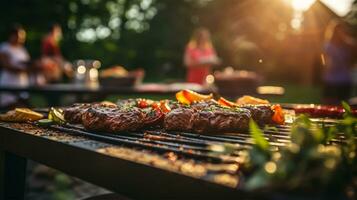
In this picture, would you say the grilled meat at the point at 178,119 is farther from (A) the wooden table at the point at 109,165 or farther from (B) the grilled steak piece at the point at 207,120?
(A) the wooden table at the point at 109,165

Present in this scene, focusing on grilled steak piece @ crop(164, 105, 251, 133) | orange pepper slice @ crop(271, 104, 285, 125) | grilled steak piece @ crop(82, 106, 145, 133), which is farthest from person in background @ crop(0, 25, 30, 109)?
grilled steak piece @ crop(164, 105, 251, 133)

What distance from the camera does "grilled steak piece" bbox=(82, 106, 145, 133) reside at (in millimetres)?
2670

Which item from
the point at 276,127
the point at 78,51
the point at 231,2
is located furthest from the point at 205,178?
the point at 231,2

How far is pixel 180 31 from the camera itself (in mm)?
36188

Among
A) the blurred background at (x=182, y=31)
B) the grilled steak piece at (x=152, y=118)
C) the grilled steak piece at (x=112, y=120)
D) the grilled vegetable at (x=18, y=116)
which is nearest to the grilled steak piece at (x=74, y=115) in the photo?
the grilled vegetable at (x=18, y=116)

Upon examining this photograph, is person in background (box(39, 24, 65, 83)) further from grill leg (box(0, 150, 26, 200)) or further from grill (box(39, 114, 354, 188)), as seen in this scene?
grill (box(39, 114, 354, 188))

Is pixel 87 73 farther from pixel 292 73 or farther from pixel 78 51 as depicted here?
pixel 292 73

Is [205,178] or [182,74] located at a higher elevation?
[182,74]

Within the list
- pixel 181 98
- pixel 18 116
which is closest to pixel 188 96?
pixel 181 98

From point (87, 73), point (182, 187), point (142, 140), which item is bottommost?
point (182, 187)

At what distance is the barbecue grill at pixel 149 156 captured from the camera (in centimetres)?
165

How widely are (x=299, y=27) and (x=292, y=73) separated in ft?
11.6

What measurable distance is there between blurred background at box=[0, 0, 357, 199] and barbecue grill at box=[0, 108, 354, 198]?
949 inches

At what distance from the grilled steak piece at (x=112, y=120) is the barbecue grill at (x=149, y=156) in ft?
0.14
